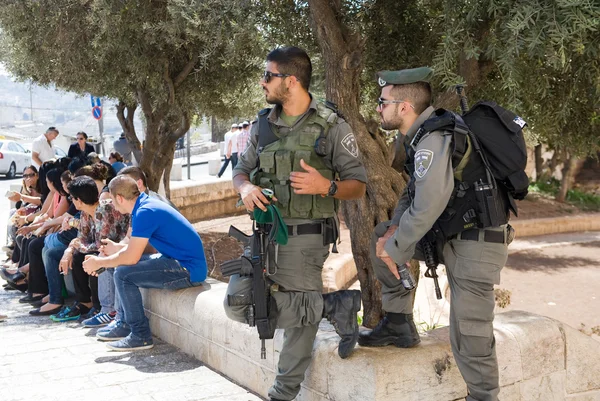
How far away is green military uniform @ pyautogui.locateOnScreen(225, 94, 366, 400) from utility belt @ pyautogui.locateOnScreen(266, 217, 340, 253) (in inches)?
0.6

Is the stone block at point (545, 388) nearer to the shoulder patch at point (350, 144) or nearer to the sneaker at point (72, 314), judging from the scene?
the shoulder patch at point (350, 144)

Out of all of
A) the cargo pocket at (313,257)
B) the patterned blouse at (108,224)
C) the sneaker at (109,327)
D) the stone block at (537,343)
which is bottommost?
the sneaker at (109,327)

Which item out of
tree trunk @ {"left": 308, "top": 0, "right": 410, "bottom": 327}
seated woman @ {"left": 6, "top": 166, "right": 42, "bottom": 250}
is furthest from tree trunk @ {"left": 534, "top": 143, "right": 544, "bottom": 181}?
tree trunk @ {"left": 308, "top": 0, "right": 410, "bottom": 327}

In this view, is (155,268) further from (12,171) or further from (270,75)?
(12,171)

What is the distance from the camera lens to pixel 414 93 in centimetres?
335

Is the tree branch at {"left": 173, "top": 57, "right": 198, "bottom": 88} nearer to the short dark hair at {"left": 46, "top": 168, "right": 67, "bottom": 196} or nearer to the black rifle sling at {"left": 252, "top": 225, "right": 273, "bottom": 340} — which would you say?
the short dark hair at {"left": 46, "top": 168, "right": 67, "bottom": 196}

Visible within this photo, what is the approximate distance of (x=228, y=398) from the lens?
163 inches

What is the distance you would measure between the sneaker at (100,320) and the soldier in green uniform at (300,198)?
2613mm

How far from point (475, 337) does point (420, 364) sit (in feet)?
1.13

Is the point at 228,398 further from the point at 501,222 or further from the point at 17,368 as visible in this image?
the point at 501,222

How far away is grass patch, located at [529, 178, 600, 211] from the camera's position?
64.2 feet

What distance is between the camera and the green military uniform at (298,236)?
354cm

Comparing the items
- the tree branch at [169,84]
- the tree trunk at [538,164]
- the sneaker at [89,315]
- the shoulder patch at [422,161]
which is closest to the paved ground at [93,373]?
the sneaker at [89,315]

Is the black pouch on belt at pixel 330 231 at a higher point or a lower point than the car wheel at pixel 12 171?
higher
